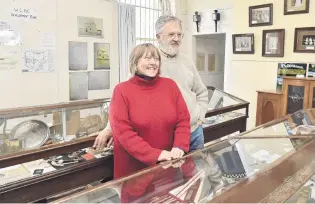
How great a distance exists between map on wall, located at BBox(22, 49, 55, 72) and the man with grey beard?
3.34 meters

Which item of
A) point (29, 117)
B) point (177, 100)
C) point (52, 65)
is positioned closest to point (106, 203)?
point (177, 100)

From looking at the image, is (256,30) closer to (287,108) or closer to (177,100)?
(287,108)

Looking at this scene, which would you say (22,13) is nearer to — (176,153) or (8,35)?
(8,35)

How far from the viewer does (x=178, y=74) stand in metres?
2.02

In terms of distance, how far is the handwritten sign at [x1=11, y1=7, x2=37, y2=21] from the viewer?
4.48 metres

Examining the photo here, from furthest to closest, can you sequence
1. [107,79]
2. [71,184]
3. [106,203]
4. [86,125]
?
[107,79] < [86,125] < [71,184] < [106,203]

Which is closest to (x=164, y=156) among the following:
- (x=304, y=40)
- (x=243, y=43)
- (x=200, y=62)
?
(x=304, y=40)

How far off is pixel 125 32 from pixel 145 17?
92 cm

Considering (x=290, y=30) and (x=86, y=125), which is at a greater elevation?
(x=290, y=30)

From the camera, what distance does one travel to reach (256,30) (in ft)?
19.8

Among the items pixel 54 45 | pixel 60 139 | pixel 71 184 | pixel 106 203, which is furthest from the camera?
pixel 54 45

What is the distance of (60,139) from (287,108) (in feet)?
14.0

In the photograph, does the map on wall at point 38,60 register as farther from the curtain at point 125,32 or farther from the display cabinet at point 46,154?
the display cabinet at point 46,154

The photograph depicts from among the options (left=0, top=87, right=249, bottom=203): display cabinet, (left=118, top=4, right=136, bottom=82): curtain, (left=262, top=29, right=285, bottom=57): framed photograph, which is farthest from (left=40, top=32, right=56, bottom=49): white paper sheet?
(left=262, top=29, right=285, bottom=57): framed photograph
